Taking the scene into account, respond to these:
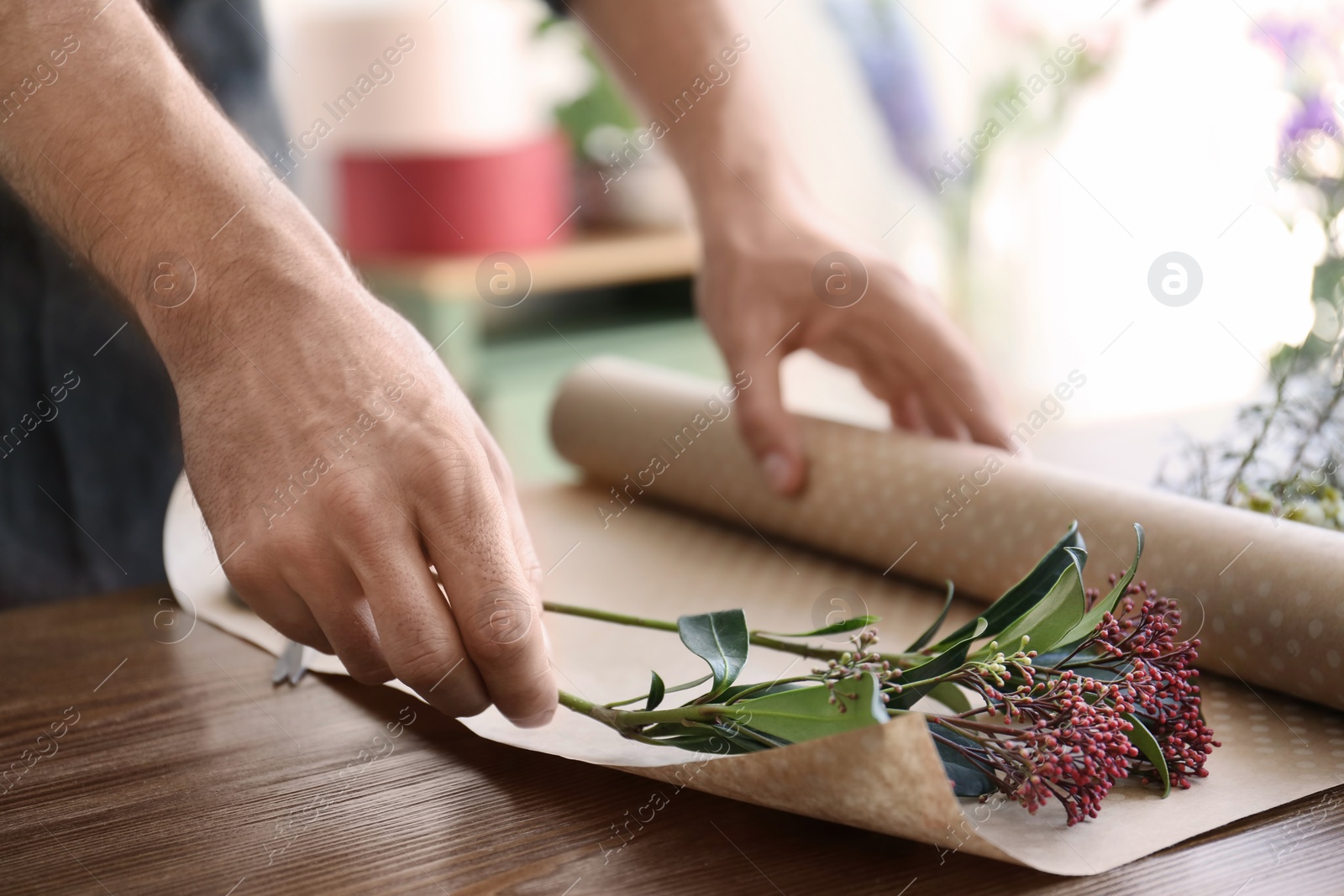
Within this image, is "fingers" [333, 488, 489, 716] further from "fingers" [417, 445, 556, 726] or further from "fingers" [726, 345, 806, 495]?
"fingers" [726, 345, 806, 495]

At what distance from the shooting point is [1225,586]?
0.69 metres

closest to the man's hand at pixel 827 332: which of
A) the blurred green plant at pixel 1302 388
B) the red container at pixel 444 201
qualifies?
the blurred green plant at pixel 1302 388

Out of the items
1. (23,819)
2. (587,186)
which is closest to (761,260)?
(23,819)

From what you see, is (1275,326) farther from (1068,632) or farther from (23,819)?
(23,819)

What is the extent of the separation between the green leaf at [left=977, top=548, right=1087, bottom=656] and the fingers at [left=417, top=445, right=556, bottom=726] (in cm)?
21

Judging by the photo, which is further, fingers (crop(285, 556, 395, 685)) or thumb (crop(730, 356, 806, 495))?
thumb (crop(730, 356, 806, 495))

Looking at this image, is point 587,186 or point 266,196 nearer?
point 266,196

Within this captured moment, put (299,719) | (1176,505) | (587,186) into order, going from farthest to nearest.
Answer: (587,186) → (1176,505) → (299,719)

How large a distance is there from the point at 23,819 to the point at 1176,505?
26.1 inches

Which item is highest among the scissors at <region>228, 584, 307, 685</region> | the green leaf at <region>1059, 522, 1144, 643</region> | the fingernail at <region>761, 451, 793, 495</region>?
the fingernail at <region>761, 451, 793, 495</region>

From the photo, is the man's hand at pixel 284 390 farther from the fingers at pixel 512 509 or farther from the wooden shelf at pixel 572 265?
the wooden shelf at pixel 572 265

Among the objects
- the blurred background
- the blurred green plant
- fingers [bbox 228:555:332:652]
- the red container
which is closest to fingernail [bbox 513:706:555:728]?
fingers [bbox 228:555:332:652]

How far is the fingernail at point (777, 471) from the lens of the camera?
96cm

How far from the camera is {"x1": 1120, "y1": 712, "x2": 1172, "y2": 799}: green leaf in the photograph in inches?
20.3
